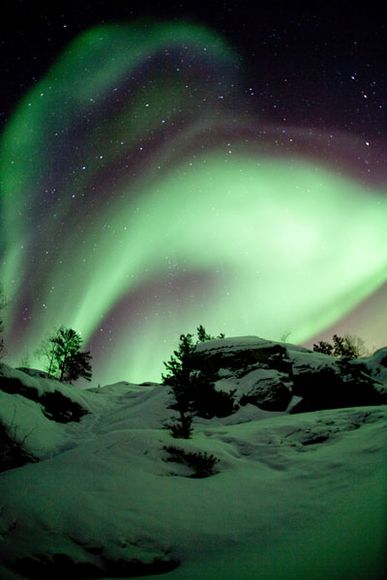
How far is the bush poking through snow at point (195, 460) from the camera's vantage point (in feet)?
28.5

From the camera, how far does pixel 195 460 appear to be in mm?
9023

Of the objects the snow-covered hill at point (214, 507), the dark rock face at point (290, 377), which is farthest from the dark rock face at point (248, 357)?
the snow-covered hill at point (214, 507)

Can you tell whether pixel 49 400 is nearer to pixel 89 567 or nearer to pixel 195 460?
pixel 195 460

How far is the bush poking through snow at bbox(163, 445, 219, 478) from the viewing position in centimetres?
867

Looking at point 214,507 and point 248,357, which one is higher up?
point 248,357

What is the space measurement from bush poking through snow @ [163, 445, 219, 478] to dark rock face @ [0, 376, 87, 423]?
15737mm

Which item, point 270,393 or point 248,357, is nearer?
point 270,393

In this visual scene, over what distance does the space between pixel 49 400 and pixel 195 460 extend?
17815mm

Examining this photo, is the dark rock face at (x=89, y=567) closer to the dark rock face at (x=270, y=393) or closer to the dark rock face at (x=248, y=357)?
the dark rock face at (x=270, y=393)

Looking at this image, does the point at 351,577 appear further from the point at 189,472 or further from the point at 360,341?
the point at 360,341

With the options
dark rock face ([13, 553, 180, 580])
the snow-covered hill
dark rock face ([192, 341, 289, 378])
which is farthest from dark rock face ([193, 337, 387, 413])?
dark rock face ([13, 553, 180, 580])

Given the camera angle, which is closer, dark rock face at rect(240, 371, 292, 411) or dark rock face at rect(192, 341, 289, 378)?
dark rock face at rect(240, 371, 292, 411)

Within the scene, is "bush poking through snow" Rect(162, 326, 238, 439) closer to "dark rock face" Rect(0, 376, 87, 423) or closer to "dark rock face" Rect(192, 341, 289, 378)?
"dark rock face" Rect(192, 341, 289, 378)

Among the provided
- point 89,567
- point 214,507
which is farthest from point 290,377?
point 89,567
